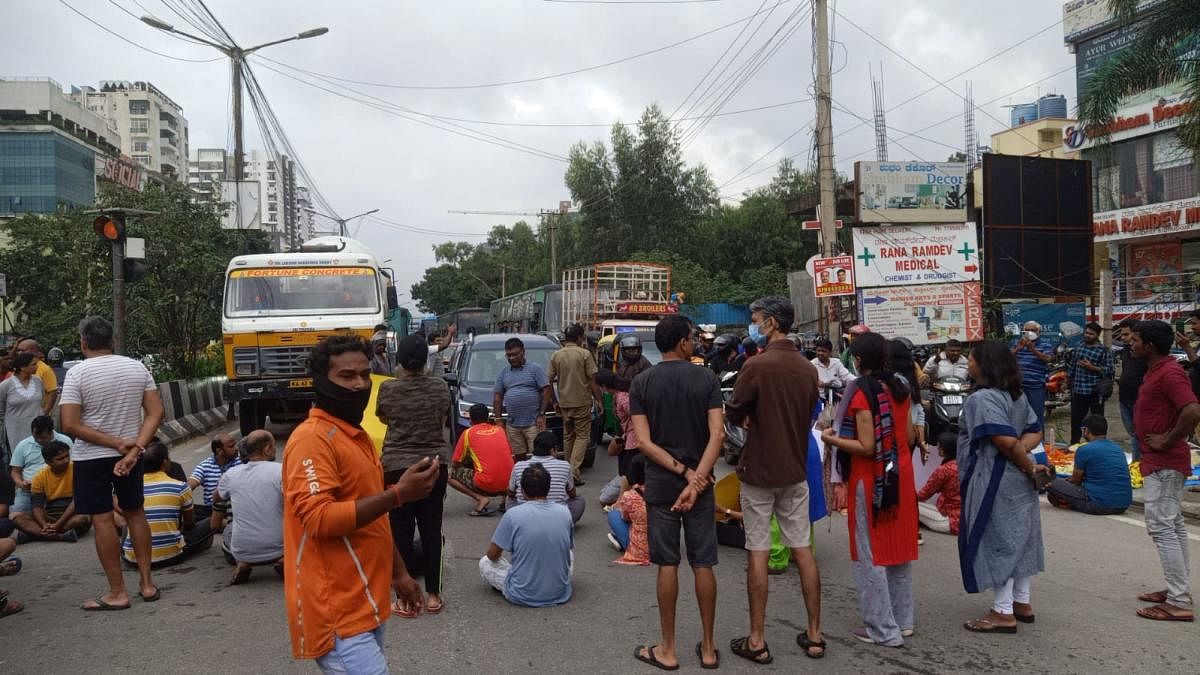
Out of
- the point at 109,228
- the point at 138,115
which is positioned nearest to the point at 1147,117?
the point at 109,228

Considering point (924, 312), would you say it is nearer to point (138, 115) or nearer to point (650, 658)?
point (650, 658)

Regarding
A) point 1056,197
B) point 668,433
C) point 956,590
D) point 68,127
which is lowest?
point 956,590

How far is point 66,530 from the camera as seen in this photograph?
7.88 m

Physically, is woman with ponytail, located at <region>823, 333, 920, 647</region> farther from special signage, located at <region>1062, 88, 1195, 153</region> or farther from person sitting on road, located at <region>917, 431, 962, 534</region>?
special signage, located at <region>1062, 88, 1195, 153</region>

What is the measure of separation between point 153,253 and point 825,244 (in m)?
13.4

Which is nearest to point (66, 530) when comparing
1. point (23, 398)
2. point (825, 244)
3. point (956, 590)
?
point (23, 398)

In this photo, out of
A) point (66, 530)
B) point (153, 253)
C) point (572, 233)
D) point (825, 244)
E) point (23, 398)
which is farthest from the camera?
point (572, 233)

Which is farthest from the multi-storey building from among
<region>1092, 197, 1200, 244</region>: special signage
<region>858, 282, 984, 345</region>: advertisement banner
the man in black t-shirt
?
the man in black t-shirt

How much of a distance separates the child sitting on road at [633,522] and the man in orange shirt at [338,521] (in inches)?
154

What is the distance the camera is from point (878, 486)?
504 centimetres

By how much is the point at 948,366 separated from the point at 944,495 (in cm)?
465

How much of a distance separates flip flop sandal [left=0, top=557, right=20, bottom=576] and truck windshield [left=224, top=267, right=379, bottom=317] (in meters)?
7.78

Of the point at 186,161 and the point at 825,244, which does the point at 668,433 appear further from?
the point at 186,161

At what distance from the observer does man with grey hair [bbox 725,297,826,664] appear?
16.1ft
